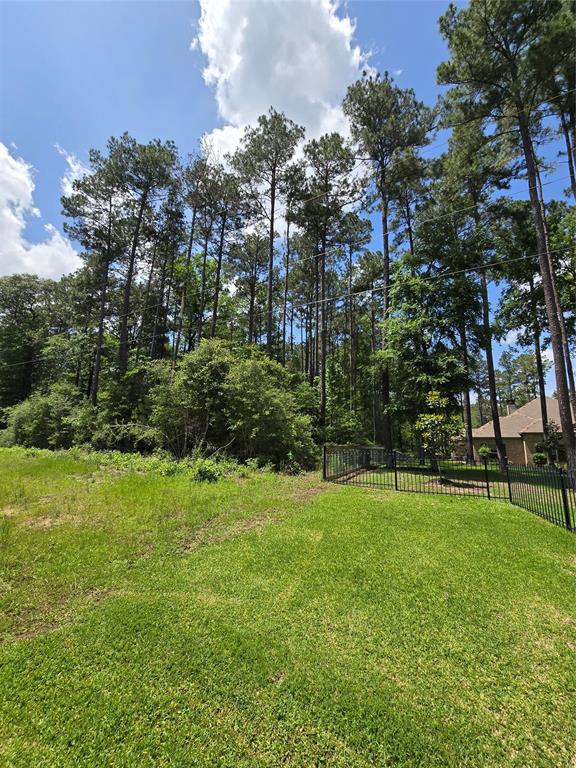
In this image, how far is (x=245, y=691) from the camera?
7.13 feet

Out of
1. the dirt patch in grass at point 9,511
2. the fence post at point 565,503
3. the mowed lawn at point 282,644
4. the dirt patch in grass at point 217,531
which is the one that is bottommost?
the mowed lawn at point 282,644

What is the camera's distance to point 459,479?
32.4 feet

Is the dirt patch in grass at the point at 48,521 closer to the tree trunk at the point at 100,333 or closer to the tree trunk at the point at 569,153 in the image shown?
the tree trunk at the point at 100,333

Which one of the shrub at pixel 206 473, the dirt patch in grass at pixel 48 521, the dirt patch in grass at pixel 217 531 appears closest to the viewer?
the dirt patch in grass at pixel 217 531

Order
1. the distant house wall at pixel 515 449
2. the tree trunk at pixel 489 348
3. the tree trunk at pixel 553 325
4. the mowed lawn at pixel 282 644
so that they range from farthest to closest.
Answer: the distant house wall at pixel 515 449 → the tree trunk at pixel 489 348 → the tree trunk at pixel 553 325 → the mowed lawn at pixel 282 644

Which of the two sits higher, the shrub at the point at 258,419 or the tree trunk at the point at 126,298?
the tree trunk at the point at 126,298

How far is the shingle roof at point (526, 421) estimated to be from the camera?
22047mm

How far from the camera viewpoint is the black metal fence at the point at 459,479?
18.4 ft

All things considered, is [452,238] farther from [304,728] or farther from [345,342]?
[345,342]

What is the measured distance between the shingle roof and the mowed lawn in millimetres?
21074

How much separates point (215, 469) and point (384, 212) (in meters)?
13.4

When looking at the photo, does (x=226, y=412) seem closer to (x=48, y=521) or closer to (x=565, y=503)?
(x=48, y=521)

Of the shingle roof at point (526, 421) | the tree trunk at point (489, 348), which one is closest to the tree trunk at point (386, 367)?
the tree trunk at point (489, 348)

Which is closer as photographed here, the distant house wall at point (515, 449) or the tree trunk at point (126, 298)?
the tree trunk at point (126, 298)
